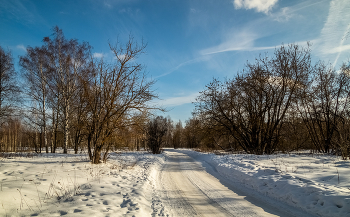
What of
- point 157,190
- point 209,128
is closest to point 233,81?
point 209,128

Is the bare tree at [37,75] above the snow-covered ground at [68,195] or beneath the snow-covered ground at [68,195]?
above

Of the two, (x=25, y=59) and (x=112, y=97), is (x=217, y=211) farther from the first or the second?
(x=25, y=59)

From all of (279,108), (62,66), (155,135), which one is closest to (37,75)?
(62,66)

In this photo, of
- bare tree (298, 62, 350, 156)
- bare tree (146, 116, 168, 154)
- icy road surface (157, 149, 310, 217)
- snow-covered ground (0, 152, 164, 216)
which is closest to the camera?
snow-covered ground (0, 152, 164, 216)

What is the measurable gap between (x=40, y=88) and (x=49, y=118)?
10.9 feet

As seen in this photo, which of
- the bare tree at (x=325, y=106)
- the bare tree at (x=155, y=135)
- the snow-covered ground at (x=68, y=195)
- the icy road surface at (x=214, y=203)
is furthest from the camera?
the bare tree at (x=155, y=135)

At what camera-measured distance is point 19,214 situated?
3686mm

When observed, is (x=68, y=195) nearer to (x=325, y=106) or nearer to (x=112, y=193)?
(x=112, y=193)

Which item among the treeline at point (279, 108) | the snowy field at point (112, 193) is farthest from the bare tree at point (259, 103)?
the snowy field at point (112, 193)

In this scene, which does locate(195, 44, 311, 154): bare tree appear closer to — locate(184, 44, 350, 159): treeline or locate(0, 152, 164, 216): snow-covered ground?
locate(184, 44, 350, 159): treeline

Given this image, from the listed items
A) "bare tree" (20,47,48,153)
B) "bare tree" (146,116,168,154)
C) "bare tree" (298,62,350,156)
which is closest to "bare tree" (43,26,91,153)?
"bare tree" (20,47,48,153)

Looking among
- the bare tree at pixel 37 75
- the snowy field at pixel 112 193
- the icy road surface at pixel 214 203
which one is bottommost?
the icy road surface at pixel 214 203

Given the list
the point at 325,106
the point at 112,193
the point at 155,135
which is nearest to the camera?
the point at 112,193

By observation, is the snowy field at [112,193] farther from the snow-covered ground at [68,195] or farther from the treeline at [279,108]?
the treeline at [279,108]
